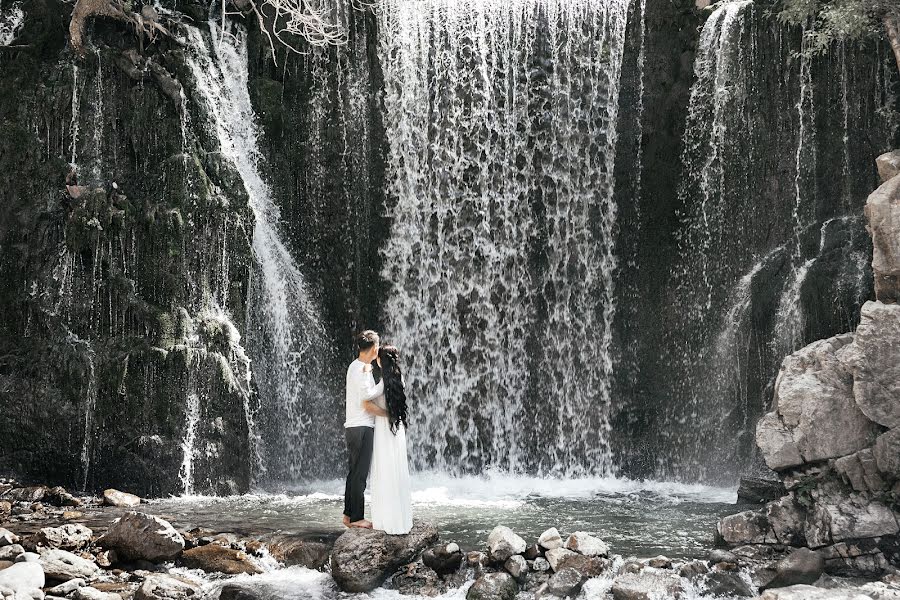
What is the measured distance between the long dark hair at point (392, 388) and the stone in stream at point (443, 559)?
114 cm

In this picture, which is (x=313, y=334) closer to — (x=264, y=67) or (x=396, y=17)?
(x=264, y=67)

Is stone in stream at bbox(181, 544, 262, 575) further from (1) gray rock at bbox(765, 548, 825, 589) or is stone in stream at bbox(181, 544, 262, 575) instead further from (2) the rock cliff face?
(1) gray rock at bbox(765, 548, 825, 589)

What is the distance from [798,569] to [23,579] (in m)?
6.49

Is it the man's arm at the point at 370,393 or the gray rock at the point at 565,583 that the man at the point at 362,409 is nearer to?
the man's arm at the point at 370,393

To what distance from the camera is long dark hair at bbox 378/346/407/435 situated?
27.6ft

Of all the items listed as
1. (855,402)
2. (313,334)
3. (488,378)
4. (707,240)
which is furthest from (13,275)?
(855,402)

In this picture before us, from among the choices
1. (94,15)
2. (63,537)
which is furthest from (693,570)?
(94,15)

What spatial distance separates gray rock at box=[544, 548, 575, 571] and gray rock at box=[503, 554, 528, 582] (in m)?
0.22

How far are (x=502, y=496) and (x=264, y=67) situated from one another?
803 cm

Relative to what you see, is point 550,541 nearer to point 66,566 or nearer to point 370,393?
point 370,393

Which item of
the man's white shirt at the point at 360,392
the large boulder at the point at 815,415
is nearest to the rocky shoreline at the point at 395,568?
the man's white shirt at the point at 360,392

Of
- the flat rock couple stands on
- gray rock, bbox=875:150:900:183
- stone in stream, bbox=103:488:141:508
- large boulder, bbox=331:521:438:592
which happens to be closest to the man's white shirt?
the flat rock couple stands on

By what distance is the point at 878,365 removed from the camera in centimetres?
892

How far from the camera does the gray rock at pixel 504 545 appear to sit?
8.48 metres
